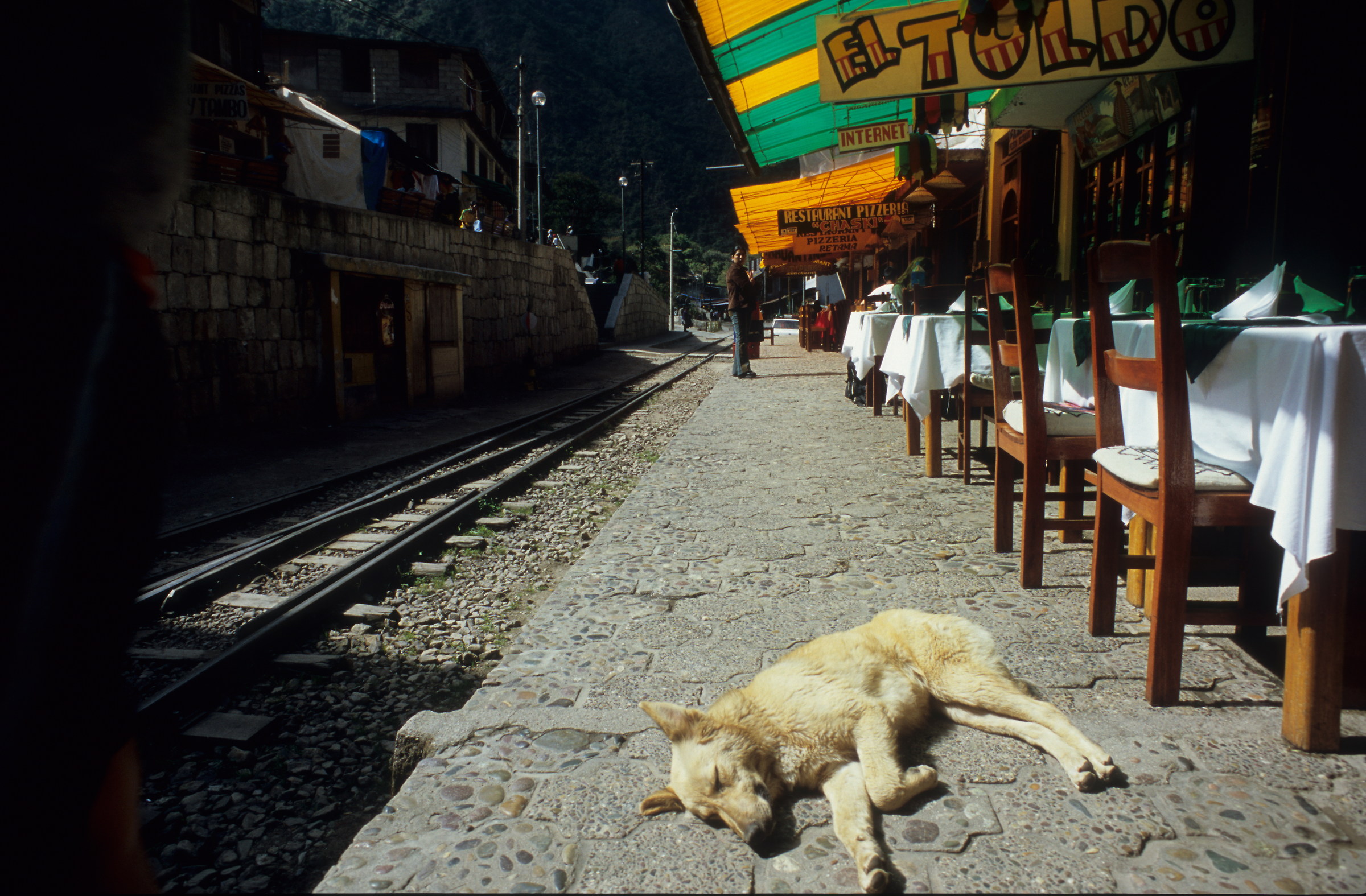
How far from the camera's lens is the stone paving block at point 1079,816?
66.4 inches

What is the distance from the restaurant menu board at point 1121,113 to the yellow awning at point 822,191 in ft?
21.4

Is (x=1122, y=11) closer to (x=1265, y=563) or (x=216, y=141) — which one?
(x=1265, y=563)

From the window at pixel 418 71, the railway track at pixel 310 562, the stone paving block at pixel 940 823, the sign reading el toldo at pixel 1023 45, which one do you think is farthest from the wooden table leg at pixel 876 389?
Result: the window at pixel 418 71

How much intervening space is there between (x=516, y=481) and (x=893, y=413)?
14.8 ft

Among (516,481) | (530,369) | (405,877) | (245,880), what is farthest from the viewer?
(530,369)

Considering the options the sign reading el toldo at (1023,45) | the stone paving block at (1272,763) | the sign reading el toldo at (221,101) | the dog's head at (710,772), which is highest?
the sign reading el toldo at (221,101)

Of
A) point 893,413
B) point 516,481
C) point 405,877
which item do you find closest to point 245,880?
point 405,877

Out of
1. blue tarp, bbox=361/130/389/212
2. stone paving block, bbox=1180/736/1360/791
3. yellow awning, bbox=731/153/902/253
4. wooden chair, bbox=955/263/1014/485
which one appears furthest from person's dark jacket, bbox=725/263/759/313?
stone paving block, bbox=1180/736/1360/791

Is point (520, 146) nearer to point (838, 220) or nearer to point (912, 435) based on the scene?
point (838, 220)

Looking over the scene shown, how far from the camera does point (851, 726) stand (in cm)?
196

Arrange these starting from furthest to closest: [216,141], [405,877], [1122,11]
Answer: [216,141] < [1122,11] < [405,877]

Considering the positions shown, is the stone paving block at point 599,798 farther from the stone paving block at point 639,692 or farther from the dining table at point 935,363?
the dining table at point 935,363

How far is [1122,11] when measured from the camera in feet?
13.1

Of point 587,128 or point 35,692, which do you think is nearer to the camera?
point 35,692
